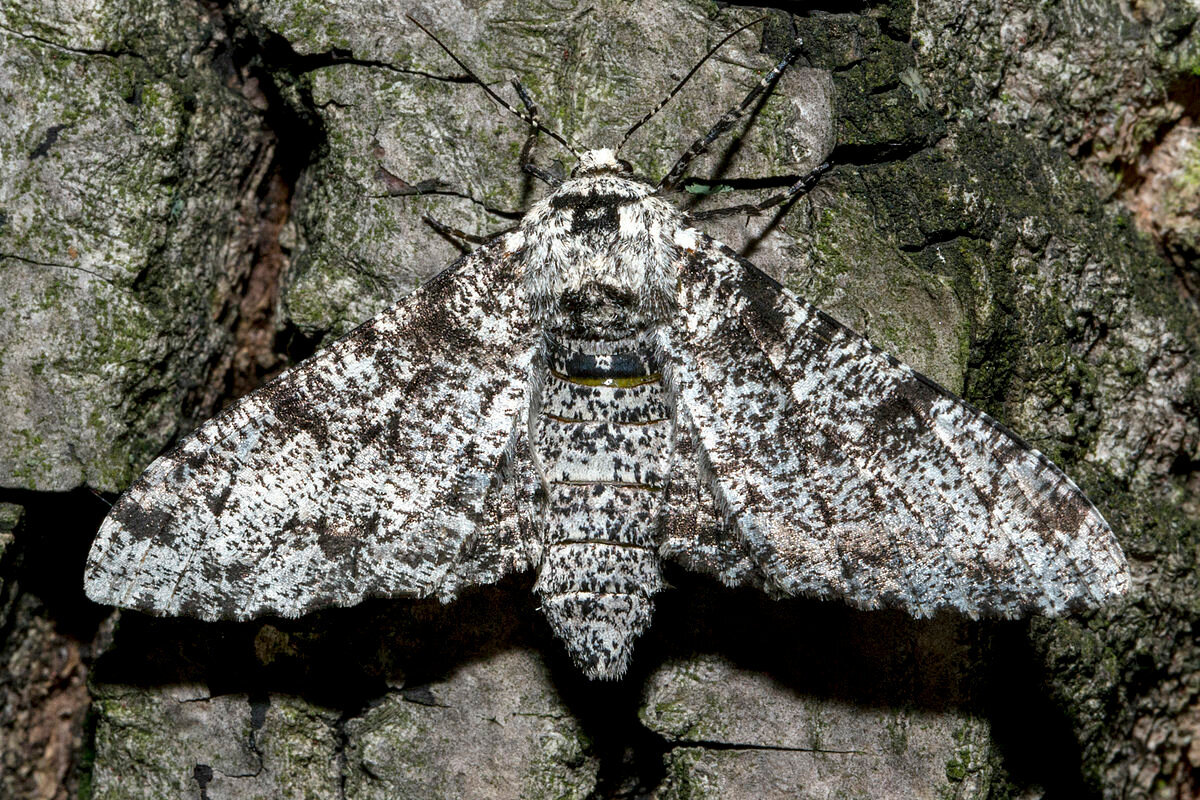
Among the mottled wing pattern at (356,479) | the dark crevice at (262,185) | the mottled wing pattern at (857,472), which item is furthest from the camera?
the dark crevice at (262,185)

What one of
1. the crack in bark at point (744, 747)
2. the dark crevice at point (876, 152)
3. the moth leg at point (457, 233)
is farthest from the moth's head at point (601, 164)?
the crack in bark at point (744, 747)

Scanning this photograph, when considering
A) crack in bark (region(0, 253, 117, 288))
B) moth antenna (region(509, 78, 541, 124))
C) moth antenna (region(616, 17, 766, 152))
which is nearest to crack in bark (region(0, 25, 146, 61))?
crack in bark (region(0, 253, 117, 288))

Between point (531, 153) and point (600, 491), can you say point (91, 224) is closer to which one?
point (531, 153)

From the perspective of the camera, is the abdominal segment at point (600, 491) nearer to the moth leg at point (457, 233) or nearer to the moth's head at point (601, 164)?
the moth leg at point (457, 233)

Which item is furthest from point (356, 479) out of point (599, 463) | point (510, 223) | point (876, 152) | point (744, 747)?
point (876, 152)

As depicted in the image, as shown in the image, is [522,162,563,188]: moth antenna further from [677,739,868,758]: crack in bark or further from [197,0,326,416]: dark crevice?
[677,739,868,758]: crack in bark

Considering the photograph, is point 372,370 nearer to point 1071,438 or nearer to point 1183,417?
point 1071,438

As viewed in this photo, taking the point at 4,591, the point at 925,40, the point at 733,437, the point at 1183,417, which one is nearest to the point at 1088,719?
the point at 1183,417
